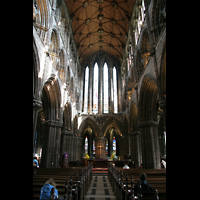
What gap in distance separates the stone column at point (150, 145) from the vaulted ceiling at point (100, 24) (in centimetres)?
1314

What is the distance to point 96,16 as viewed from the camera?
72.6 ft

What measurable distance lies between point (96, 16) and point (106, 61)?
812 centimetres

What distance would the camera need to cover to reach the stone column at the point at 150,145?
12172mm

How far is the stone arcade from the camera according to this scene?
10.6 meters

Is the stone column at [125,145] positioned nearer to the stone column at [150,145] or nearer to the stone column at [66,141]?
the stone column at [66,141]

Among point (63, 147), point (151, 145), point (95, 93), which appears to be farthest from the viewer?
point (95, 93)

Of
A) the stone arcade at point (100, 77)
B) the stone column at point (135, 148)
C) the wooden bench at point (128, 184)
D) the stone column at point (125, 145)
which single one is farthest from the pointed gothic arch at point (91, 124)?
the wooden bench at point (128, 184)

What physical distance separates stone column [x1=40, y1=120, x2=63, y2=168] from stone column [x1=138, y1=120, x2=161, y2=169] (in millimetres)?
6978

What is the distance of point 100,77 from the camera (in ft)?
89.7

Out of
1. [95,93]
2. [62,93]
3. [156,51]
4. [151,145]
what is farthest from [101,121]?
[156,51]

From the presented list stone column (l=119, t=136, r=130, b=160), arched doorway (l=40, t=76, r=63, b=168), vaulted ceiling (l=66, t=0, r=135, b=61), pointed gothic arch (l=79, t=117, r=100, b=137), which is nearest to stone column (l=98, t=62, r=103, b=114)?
pointed gothic arch (l=79, t=117, r=100, b=137)
